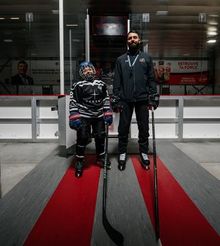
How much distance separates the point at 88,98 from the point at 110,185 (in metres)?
0.89

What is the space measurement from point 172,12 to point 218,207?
6264 millimetres

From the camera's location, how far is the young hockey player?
2920 mm

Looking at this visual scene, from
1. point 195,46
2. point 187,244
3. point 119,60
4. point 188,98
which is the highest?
point 195,46

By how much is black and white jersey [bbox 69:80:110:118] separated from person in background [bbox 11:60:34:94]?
9.30 meters

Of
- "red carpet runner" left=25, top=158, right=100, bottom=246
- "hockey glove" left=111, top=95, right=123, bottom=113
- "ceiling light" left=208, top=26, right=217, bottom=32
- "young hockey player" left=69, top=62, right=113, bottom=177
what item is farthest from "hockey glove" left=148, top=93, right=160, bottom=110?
"ceiling light" left=208, top=26, right=217, bottom=32

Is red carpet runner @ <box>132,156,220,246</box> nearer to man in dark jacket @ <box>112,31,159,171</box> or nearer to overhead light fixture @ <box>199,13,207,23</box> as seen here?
man in dark jacket @ <box>112,31,159,171</box>

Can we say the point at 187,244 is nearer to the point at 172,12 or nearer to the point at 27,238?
the point at 27,238

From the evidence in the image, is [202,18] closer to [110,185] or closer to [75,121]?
[75,121]

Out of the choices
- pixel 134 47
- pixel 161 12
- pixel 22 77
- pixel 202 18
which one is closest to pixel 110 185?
pixel 134 47

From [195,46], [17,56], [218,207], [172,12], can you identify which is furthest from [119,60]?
[17,56]

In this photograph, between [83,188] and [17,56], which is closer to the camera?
[83,188]

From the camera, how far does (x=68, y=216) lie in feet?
6.66

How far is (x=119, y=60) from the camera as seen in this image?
3.16m

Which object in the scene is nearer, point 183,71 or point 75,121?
point 75,121
